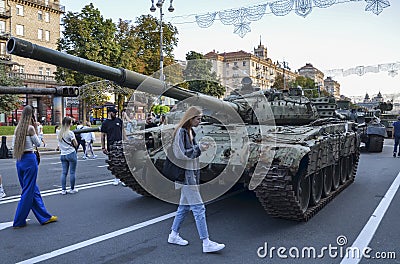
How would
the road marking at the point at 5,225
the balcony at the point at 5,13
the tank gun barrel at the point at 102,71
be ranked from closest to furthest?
the tank gun barrel at the point at 102,71 → the road marking at the point at 5,225 → the balcony at the point at 5,13

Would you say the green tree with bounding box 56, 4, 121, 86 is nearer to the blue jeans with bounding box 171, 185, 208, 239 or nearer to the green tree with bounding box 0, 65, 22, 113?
the green tree with bounding box 0, 65, 22, 113

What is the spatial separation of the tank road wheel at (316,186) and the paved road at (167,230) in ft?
A: 0.77

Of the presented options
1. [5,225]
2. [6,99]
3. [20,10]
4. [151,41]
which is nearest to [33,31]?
[20,10]

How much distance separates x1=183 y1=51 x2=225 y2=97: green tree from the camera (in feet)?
22.9

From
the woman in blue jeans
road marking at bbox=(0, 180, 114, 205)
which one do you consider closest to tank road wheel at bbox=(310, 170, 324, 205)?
the woman in blue jeans

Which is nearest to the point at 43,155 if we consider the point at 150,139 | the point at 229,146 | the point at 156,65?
the point at 150,139

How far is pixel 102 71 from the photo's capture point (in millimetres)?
5672

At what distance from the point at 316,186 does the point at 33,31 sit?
48213 millimetres

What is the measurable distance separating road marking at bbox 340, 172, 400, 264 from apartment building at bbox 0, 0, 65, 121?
38.9 metres

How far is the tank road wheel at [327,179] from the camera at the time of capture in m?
7.84

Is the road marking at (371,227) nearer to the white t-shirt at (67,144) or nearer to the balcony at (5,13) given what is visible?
the white t-shirt at (67,144)

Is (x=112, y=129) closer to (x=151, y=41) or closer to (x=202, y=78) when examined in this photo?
(x=202, y=78)

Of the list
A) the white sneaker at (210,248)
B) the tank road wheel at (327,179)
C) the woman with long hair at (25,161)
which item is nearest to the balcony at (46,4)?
the woman with long hair at (25,161)

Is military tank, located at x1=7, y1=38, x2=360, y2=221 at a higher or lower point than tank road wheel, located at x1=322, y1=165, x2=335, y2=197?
higher
